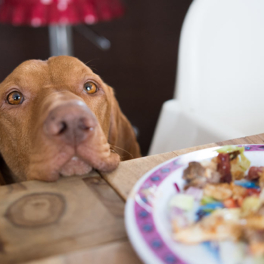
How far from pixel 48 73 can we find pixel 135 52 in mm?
3251

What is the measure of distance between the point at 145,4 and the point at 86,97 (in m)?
3.26

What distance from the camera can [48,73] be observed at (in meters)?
1.43

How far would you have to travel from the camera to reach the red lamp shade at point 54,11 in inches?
103

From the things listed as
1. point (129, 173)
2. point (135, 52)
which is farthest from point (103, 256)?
point (135, 52)

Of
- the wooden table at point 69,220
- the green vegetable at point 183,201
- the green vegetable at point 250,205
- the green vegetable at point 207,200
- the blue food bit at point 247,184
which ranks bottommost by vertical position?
the wooden table at point 69,220

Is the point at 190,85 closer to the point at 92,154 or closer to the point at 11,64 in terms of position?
Answer: the point at 92,154

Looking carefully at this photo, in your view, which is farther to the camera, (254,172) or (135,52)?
(135,52)

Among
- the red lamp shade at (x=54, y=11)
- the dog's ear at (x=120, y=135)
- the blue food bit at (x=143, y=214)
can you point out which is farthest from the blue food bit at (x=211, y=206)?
the red lamp shade at (x=54, y=11)

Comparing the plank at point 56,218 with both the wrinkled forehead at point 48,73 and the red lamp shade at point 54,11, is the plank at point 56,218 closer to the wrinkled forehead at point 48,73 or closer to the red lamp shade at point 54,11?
the wrinkled forehead at point 48,73

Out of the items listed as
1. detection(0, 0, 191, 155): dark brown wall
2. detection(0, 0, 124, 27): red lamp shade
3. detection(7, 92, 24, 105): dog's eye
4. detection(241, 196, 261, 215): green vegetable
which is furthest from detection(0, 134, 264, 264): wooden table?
detection(0, 0, 191, 155): dark brown wall

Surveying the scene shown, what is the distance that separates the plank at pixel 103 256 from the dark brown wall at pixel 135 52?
349cm

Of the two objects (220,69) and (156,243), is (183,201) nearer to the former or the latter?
(156,243)

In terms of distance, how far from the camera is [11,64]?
14.0 ft


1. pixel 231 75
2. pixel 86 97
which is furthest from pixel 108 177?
pixel 231 75
